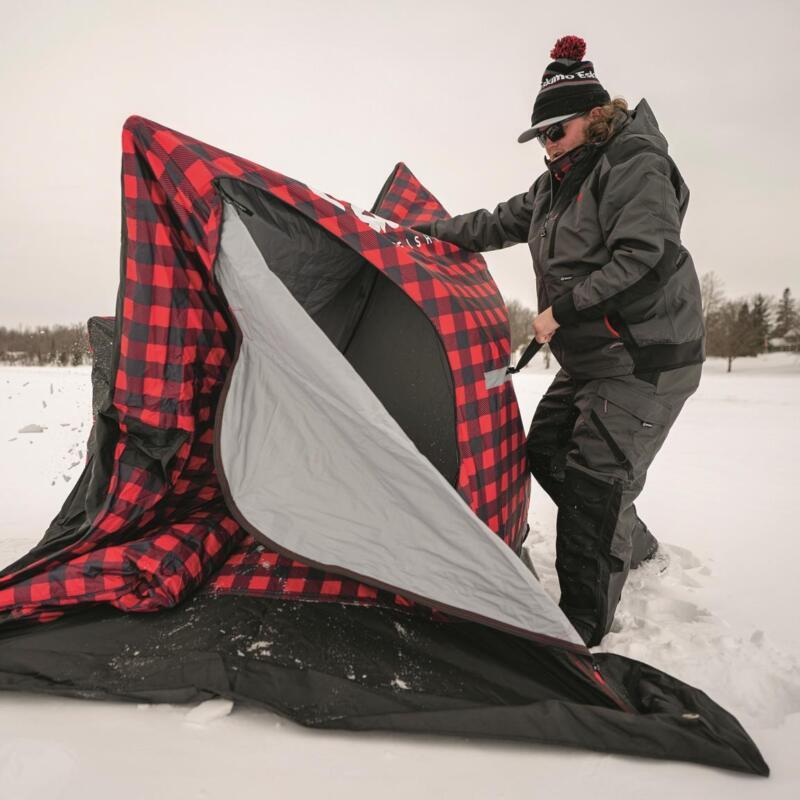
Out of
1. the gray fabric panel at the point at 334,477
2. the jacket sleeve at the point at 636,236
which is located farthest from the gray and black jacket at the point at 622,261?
the gray fabric panel at the point at 334,477

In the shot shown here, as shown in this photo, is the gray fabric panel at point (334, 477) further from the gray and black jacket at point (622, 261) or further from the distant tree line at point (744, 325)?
the distant tree line at point (744, 325)

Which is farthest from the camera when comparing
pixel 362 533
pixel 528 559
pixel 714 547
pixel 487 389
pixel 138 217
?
pixel 714 547

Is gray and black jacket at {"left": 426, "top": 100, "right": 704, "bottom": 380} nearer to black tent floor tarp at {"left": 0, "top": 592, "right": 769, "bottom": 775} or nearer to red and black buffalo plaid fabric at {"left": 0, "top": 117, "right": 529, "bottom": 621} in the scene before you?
red and black buffalo plaid fabric at {"left": 0, "top": 117, "right": 529, "bottom": 621}

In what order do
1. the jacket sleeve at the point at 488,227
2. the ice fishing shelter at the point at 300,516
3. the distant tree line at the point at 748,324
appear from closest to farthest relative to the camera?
the ice fishing shelter at the point at 300,516, the jacket sleeve at the point at 488,227, the distant tree line at the point at 748,324

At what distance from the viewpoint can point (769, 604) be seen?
2.24 meters

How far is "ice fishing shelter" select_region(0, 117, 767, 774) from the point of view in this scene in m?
1.55

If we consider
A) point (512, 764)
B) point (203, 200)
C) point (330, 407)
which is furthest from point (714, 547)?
point (203, 200)

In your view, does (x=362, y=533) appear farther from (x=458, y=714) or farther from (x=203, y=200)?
(x=203, y=200)

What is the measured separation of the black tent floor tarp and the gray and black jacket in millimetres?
995

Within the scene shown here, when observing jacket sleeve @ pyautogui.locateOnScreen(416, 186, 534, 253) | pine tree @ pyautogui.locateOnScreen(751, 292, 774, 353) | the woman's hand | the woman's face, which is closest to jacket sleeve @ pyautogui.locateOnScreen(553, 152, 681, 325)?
the woman's hand

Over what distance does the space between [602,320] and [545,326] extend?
0.61 ft

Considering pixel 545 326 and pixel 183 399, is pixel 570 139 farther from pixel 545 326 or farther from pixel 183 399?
pixel 183 399

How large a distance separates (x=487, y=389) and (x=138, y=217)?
130 cm

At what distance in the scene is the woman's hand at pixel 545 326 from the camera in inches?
78.8
